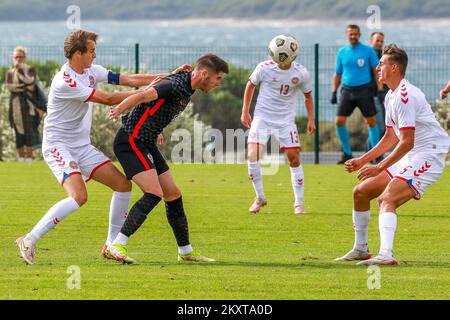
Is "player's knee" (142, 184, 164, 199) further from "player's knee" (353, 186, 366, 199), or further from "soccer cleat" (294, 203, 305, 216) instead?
"soccer cleat" (294, 203, 305, 216)

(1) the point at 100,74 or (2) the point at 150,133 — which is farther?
(1) the point at 100,74

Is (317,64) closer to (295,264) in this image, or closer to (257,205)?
(257,205)

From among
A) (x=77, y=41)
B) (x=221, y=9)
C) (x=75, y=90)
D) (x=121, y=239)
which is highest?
(x=221, y=9)

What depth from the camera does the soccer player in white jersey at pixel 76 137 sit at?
12.4 metres

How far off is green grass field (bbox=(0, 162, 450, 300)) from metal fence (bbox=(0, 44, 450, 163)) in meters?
6.08

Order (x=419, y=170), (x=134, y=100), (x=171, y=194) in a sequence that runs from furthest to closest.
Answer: (x=171, y=194), (x=419, y=170), (x=134, y=100)

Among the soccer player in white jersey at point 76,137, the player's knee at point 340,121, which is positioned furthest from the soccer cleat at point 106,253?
the player's knee at point 340,121

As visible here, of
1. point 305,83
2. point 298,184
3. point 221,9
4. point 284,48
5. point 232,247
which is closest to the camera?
point 232,247

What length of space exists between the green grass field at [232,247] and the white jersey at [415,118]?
1134 mm

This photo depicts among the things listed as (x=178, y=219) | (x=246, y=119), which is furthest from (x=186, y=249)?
(x=246, y=119)

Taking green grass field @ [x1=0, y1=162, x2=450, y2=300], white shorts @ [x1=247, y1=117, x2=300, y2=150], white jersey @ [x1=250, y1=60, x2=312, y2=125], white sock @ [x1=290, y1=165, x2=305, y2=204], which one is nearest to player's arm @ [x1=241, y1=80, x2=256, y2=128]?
white jersey @ [x1=250, y1=60, x2=312, y2=125]

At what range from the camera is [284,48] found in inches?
678

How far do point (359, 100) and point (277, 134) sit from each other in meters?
5.98

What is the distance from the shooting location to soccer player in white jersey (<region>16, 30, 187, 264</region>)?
12.4 meters
